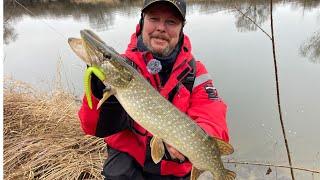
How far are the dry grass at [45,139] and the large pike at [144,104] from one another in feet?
6.74

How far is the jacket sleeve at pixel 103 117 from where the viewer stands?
81.2 inches

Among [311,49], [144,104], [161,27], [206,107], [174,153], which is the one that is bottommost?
[311,49]

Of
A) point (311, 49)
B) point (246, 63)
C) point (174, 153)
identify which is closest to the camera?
point (174, 153)

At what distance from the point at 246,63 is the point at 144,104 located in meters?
6.56

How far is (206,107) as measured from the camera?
2311 millimetres

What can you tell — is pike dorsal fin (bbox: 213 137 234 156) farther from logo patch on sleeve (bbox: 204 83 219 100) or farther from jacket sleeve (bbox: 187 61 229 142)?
logo patch on sleeve (bbox: 204 83 219 100)

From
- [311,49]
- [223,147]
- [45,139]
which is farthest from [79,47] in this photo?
[311,49]

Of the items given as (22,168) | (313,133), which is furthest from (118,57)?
(313,133)

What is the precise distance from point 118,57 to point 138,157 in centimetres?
76

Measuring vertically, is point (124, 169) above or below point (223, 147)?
below

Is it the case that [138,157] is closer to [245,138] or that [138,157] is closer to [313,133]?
[245,138]

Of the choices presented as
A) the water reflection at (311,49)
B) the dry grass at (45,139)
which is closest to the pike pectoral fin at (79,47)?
the dry grass at (45,139)

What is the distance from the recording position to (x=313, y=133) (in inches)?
210

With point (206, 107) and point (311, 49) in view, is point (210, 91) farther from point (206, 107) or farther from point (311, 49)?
point (311, 49)
